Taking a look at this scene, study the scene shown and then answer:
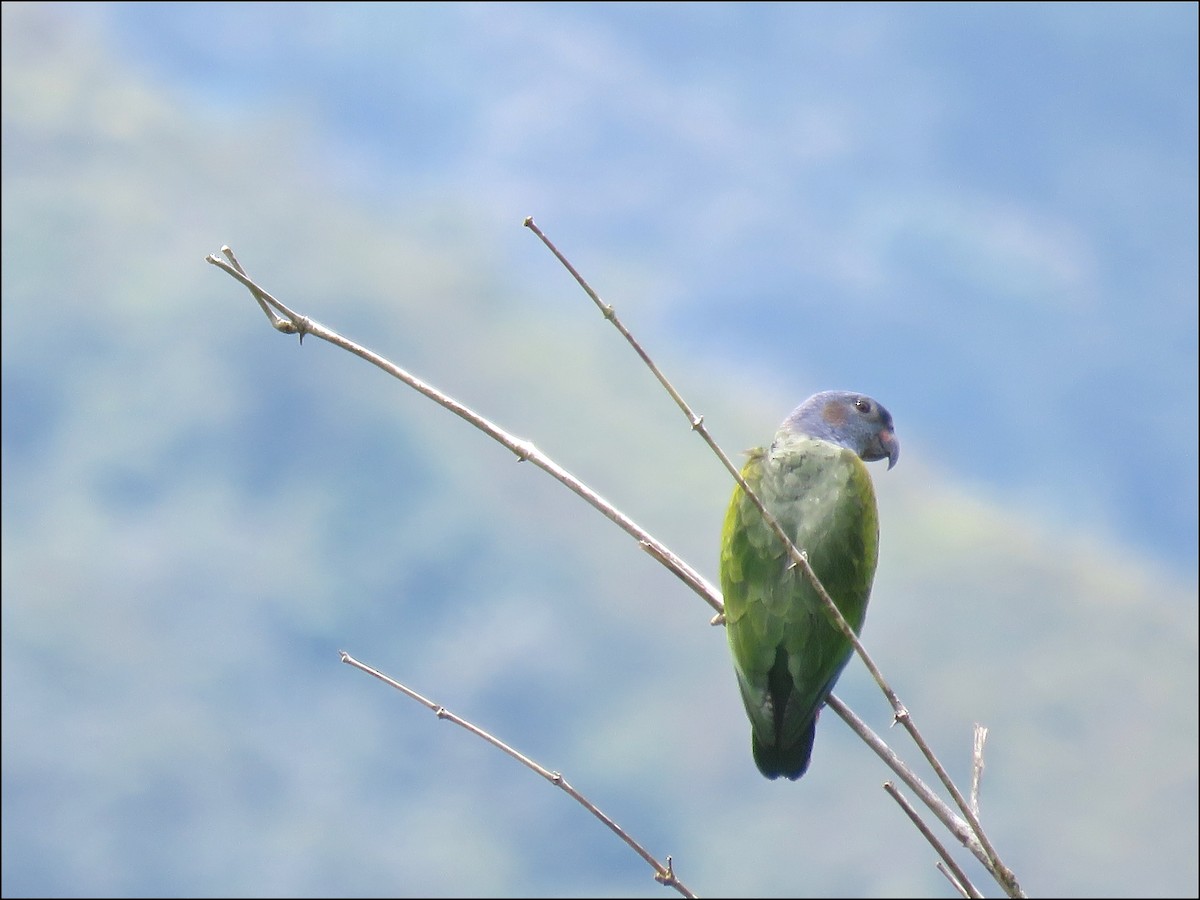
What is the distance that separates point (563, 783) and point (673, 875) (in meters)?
0.26

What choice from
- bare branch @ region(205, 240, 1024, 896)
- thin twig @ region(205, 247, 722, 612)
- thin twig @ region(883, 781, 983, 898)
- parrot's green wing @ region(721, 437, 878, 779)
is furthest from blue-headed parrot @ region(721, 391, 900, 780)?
thin twig @ region(883, 781, 983, 898)

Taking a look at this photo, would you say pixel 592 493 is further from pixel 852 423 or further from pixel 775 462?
pixel 852 423

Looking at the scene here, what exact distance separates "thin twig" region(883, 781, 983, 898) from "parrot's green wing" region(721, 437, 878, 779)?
1.01 m

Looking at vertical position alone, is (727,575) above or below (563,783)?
above

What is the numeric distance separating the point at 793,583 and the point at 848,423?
1117mm

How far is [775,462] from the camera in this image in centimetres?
345

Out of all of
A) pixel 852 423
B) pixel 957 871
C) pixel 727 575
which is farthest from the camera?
pixel 852 423

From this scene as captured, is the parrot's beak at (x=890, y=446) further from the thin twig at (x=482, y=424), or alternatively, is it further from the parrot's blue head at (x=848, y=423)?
the thin twig at (x=482, y=424)

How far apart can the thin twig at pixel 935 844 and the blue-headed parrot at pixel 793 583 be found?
103 cm

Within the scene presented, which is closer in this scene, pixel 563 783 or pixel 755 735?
pixel 563 783

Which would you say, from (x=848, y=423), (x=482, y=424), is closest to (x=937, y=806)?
(x=482, y=424)

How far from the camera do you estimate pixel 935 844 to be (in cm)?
187

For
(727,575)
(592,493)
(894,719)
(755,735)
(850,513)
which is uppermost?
(850,513)

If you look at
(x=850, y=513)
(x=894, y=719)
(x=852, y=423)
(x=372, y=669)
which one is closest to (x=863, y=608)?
(x=850, y=513)
